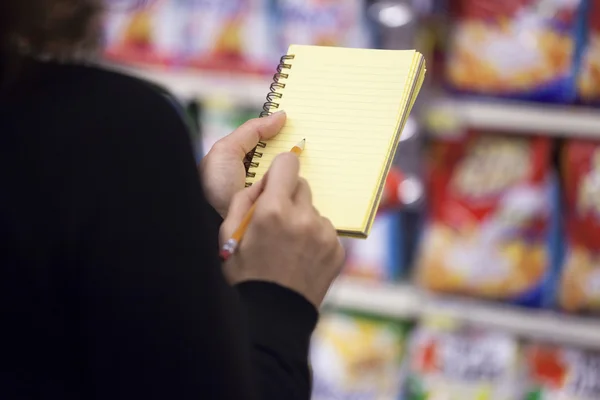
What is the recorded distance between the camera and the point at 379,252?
187 centimetres

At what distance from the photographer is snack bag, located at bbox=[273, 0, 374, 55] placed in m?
1.76

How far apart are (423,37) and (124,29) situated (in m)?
0.72

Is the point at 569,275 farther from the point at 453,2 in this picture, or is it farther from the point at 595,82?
the point at 453,2

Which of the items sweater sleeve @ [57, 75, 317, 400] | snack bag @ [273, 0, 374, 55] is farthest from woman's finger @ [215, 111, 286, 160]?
snack bag @ [273, 0, 374, 55]

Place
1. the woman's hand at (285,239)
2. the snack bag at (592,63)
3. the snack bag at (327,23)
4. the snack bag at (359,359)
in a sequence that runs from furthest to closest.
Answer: the snack bag at (359,359) → the snack bag at (327,23) → the snack bag at (592,63) → the woman's hand at (285,239)

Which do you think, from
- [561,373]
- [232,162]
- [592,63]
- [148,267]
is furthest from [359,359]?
[148,267]

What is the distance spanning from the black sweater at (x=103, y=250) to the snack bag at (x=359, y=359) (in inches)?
55.5

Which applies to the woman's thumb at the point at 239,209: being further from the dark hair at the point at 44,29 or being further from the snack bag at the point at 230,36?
the snack bag at the point at 230,36

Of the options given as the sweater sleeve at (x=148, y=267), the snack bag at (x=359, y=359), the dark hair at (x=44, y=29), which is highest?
the dark hair at (x=44, y=29)

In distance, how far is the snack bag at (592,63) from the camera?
5.37 ft

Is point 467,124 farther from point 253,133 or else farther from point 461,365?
point 253,133

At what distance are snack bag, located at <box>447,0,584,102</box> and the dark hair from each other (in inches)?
51.0

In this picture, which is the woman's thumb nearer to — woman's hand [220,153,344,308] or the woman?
woman's hand [220,153,344,308]

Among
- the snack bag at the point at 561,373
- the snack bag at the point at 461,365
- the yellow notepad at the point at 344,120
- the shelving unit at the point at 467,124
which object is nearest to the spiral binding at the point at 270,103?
the yellow notepad at the point at 344,120
